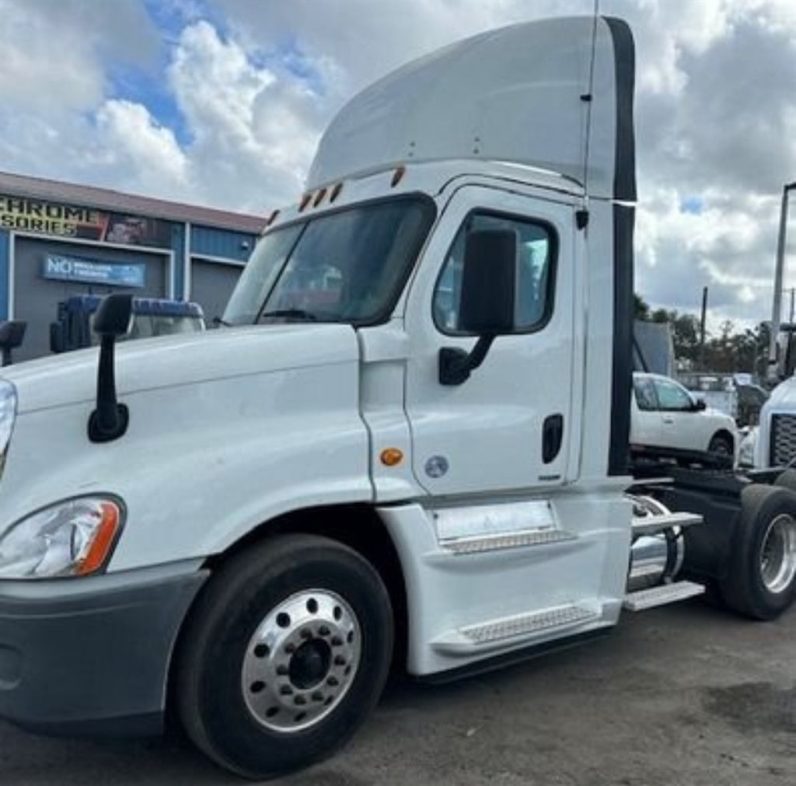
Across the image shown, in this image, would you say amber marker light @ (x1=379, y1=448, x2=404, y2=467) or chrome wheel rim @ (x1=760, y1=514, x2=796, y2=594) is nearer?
amber marker light @ (x1=379, y1=448, x2=404, y2=467)

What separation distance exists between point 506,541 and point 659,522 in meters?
1.51

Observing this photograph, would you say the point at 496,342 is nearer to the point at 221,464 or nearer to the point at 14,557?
the point at 221,464

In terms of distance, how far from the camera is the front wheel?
365 cm

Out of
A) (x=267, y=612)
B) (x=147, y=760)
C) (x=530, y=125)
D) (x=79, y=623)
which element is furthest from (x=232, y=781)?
(x=530, y=125)

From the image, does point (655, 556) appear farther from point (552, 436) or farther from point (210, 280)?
point (210, 280)

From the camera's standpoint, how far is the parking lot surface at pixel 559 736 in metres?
3.94

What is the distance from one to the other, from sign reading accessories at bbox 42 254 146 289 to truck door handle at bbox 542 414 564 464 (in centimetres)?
2196

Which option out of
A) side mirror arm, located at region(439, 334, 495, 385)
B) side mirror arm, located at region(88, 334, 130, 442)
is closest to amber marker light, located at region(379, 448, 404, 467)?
side mirror arm, located at region(439, 334, 495, 385)

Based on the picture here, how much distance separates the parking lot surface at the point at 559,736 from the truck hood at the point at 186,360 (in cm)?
159

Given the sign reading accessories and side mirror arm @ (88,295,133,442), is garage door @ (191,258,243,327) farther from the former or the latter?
side mirror arm @ (88,295,133,442)

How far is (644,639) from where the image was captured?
5945 mm

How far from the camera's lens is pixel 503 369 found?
4582 mm

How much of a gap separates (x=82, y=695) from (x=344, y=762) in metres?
1.21

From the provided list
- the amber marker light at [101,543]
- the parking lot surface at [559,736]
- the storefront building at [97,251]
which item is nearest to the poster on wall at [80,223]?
the storefront building at [97,251]
